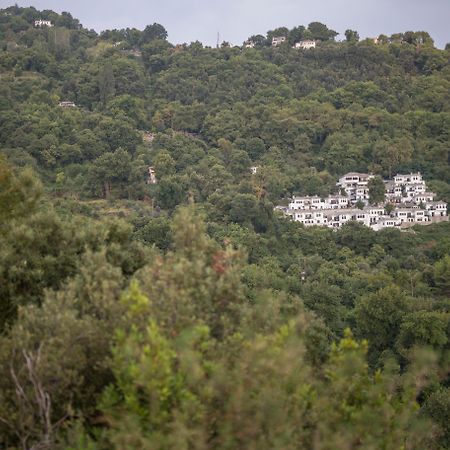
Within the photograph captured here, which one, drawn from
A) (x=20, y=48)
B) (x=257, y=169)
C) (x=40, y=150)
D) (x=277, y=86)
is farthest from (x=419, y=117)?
(x=20, y=48)

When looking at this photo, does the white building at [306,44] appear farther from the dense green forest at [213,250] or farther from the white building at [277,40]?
the white building at [277,40]

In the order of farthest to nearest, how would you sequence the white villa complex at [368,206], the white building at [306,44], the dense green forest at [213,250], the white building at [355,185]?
the white building at [306,44] → the white building at [355,185] → the white villa complex at [368,206] → the dense green forest at [213,250]

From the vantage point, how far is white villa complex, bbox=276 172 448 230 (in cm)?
3544

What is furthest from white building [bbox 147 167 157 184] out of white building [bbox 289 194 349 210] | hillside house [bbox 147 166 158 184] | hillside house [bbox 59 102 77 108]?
hillside house [bbox 59 102 77 108]

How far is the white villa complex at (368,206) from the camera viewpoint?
116 ft

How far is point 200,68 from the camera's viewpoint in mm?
56312

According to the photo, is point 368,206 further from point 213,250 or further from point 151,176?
point 213,250

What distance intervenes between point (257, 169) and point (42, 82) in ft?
66.3

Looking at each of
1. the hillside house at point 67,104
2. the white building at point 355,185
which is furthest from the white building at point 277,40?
the white building at point 355,185

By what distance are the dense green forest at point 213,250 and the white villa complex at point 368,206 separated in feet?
4.99

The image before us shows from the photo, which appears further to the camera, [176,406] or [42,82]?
[42,82]

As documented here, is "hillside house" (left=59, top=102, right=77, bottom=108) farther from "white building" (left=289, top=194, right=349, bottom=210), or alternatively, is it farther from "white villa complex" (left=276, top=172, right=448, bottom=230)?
"white building" (left=289, top=194, right=349, bottom=210)

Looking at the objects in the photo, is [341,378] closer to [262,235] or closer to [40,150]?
[262,235]

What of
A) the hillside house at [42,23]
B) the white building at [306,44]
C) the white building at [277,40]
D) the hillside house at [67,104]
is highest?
the hillside house at [42,23]
